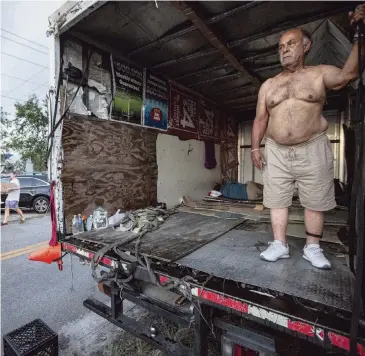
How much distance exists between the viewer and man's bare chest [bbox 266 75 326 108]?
1.81 m

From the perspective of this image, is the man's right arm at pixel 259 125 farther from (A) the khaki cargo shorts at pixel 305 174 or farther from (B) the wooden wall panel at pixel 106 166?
(B) the wooden wall panel at pixel 106 166

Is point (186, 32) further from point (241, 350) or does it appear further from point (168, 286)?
point (241, 350)

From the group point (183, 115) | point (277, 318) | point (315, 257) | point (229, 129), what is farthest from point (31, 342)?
point (229, 129)

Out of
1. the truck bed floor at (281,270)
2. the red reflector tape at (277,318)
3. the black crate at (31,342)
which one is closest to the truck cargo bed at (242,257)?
the truck bed floor at (281,270)

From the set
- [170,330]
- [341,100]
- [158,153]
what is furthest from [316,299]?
[341,100]

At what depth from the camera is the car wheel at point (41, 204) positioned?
9953 mm

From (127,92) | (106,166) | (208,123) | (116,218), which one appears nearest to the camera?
(116,218)

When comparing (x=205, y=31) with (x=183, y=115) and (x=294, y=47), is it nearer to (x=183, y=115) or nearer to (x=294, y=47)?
(x=294, y=47)

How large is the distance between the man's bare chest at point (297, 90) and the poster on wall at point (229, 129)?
15.7 feet

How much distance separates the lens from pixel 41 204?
1007 cm

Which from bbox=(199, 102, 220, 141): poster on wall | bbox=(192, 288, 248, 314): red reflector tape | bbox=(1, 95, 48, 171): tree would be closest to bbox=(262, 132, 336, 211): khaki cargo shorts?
bbox=(192, 288, 248, 314): red reflector tape

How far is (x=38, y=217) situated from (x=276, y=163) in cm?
960

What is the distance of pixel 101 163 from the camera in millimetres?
3393

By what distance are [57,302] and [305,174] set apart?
3.21 meters
